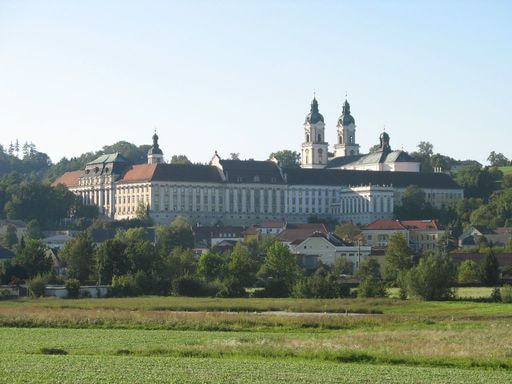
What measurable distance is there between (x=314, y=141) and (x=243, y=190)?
109ft

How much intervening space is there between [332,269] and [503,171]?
333 feet

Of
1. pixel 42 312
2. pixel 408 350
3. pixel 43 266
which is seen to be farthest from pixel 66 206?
pixel 408 350

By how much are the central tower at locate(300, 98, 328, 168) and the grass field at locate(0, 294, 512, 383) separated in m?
132

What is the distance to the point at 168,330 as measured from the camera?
48.8m

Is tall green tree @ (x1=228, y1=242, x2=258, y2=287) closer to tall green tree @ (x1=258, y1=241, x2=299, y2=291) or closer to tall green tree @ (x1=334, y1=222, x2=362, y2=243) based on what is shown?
tall green tree @ (x1=258, y1=241, x2=299, y2=291)

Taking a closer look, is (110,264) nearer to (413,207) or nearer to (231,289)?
(231,289)

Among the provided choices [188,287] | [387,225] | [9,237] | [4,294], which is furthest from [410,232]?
[4,294]

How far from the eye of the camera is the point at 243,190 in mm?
165375

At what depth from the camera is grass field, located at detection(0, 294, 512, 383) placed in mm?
33438

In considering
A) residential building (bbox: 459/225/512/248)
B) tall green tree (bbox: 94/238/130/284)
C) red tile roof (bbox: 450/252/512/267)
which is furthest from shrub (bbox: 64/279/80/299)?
residential building (bbox: 459/225/512/248)

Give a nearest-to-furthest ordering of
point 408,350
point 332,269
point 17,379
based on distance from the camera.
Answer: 1. point 17,379
2. point 408,350
3. point 332,269

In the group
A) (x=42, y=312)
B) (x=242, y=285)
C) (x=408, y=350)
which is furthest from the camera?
(x=242, y=285)

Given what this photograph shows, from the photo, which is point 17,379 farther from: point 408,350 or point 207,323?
point 207,323

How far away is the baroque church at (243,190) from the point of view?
160125 mm
